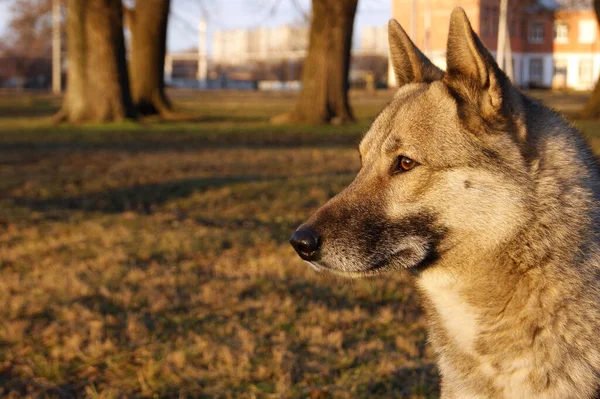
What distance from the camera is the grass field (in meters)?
5.45

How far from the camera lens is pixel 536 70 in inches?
2712

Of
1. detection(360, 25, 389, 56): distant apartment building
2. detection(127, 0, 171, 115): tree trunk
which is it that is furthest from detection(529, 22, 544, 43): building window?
detection(127, 0, 171, 115): tree trunk

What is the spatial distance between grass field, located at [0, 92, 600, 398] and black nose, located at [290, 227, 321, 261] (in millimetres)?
1737

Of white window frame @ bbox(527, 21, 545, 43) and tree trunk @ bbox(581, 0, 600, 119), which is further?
white window frame @ bbox(527, 21, 545, 43)

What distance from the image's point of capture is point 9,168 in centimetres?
1514

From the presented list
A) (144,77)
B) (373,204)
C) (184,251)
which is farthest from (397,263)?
(144,77)

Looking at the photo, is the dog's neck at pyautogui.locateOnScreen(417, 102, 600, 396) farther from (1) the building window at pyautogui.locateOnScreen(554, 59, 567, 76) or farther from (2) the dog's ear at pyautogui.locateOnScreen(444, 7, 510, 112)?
(1) the building window at pyautogui.locateOnScreen(554, 59, 567, 76)

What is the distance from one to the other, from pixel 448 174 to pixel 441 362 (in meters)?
0.92

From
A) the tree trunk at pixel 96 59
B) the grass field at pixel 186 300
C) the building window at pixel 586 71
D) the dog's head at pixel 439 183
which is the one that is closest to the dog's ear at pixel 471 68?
the dog's head at pixel 439 183

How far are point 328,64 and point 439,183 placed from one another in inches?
828

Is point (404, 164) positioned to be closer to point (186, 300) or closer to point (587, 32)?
point (186, 300)

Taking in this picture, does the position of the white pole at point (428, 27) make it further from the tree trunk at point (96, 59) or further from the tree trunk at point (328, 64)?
the tree trunk at point (96, 59)

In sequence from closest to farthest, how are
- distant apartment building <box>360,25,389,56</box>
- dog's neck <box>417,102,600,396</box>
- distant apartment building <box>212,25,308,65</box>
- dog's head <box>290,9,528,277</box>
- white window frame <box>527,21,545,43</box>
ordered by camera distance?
1. dog's neck <box>417,102,600,396</box>
2. dog's head <box>290,9,528,277</box>
3. white window frame <box>527,21,545,43</box>
4. distant apartment building <box>360,25,389,56</box>
5. distant apartment building <box>212,25,308,65</box>

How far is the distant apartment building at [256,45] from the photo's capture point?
9819 centimetres
